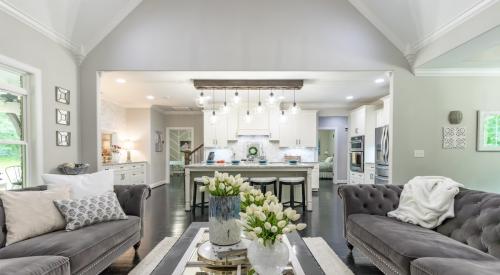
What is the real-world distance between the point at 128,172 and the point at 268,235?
6.22 meters

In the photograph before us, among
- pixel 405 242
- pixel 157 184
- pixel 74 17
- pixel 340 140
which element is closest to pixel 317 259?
pixel 405 242

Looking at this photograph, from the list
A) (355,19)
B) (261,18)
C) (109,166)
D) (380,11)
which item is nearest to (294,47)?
(261,18)

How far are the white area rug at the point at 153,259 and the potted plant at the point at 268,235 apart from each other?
→ 1.42 m

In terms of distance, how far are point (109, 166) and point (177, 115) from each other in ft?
12.2

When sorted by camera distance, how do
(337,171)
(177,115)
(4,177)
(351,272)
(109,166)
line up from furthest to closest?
(177,115), (337,171), (109,166), (4,177), (351,272)

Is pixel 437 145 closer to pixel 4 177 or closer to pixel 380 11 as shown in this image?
pixel 380 11

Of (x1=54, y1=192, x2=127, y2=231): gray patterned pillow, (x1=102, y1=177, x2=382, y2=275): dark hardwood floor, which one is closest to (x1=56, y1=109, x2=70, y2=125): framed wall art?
(x1=54, y1=192, x2=127, y2=231): gray patterned pillow

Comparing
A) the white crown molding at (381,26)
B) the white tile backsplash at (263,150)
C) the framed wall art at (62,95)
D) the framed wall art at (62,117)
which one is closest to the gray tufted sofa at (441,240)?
the white crown molding at (381,26)

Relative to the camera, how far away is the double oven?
6.96 m

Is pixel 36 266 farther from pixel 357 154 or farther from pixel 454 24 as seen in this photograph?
pixel 357 154

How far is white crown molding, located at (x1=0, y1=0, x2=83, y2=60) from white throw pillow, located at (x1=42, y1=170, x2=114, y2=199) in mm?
1767

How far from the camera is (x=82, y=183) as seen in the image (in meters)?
2.68

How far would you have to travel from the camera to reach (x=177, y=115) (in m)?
9.16

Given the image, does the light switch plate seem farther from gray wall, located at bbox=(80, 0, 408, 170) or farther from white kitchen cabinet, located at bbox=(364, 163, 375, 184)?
white kitchen cabinet, located at bbox=(364, 163, 375, 184)
